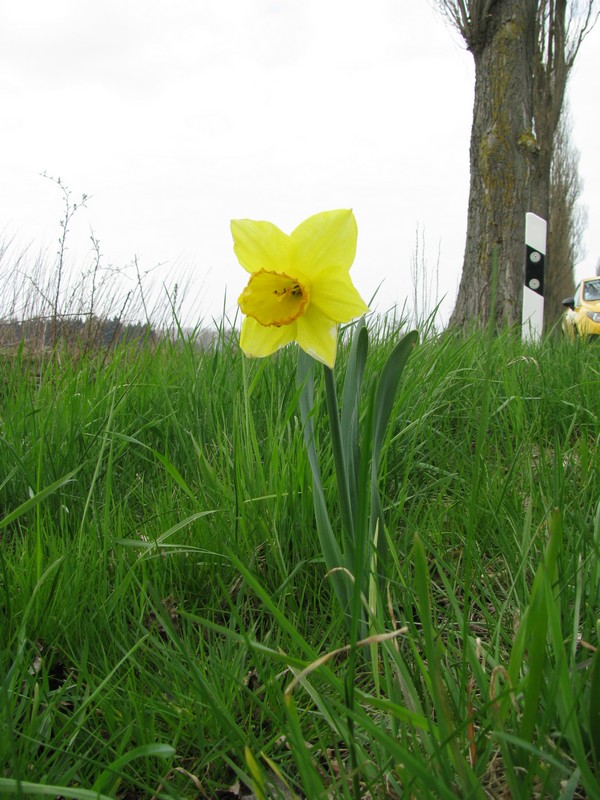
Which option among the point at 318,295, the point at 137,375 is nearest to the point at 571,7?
the point at 137,375

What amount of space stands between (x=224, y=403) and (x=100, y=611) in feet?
2.77

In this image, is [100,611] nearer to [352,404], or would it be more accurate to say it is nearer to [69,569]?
[69,569]

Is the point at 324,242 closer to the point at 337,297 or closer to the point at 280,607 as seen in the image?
the point at 337,297

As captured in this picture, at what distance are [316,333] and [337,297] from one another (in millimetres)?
52

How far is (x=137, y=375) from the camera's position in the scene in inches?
71.2

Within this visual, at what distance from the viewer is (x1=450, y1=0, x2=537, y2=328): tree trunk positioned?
182 inches

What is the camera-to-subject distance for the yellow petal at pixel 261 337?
800 mm

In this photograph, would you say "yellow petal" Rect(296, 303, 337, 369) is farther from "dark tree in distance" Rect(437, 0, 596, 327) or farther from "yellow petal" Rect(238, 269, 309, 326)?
"dark tree in distance" Rect(437, 0, 596, 327)

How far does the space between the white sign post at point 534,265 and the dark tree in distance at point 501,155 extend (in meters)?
0.14

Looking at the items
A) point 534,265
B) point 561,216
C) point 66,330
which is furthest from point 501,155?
point 561,216

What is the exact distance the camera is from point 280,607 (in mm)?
969

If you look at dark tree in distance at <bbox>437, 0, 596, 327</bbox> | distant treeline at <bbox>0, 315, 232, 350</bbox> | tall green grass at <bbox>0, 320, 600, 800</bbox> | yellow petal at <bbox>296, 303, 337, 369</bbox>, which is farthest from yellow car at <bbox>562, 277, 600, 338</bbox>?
yellow petal at <bbox>296, 303, 337, 369</bbox>

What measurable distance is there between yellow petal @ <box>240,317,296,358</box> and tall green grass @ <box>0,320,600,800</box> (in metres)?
0.27

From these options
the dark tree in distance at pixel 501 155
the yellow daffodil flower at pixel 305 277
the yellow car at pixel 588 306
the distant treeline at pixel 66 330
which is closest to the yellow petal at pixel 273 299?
the yellow daffodil flower at pixel 305 277
